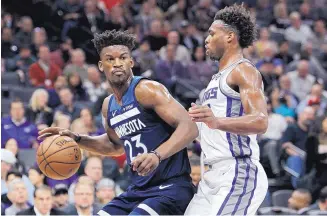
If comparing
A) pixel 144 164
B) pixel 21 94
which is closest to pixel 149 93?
pixel 144 164

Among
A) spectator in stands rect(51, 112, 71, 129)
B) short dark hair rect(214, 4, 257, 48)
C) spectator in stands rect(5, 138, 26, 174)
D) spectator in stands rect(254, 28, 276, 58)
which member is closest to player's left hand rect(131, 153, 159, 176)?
short dark hair rect(214, 4, 257, 48)

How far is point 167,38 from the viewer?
45.3ft

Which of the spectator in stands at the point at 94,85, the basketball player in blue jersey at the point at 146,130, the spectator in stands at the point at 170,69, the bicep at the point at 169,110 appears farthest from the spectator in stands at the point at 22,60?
the bicep at the point at 169,110

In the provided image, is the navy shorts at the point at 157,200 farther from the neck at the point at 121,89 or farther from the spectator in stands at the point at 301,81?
the spectator in stands at the point at 301,81

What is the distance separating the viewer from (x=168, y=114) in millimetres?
5086

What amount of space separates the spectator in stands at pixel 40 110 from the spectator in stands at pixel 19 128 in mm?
342

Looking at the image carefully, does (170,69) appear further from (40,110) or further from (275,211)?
(275,211)

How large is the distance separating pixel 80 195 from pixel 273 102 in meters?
4.92

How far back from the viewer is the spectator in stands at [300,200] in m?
8.84

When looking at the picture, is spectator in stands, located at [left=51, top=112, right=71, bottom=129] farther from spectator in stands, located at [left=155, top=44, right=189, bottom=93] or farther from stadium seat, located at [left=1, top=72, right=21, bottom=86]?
spectator in stands, located at [left=155, top=44, right=189, bottom=93]

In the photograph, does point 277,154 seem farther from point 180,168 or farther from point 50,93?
→ point 180,168

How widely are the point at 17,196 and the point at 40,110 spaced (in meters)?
2.70

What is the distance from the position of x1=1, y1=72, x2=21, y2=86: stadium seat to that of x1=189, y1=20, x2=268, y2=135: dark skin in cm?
666

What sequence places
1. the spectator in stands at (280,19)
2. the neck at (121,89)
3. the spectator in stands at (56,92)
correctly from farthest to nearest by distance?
the spectator in stands at (280,19) < the spectator in stands at (56,92) < the neck at (121,89)
